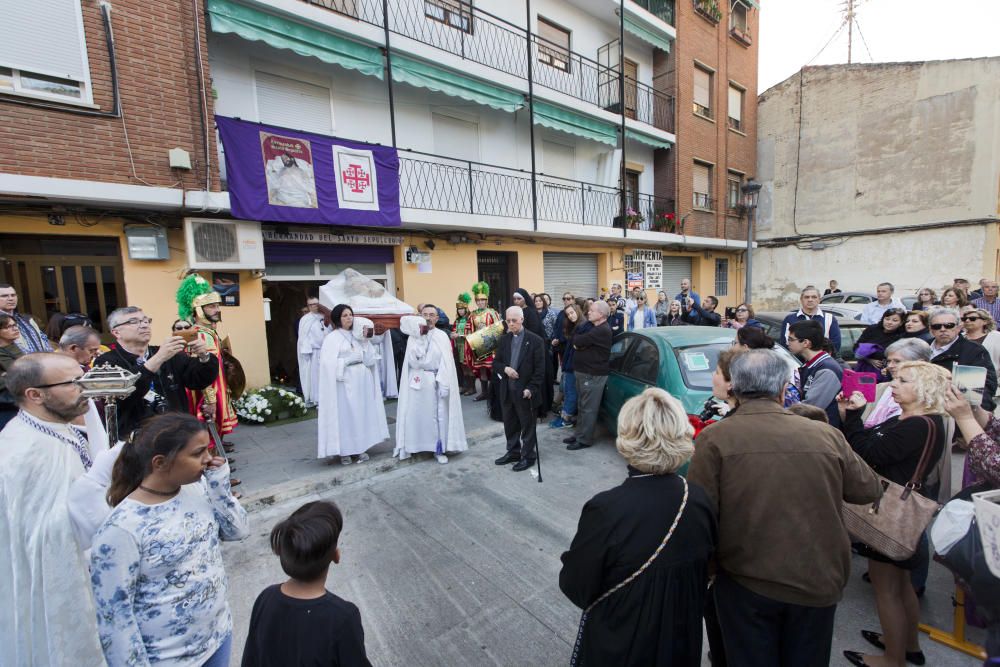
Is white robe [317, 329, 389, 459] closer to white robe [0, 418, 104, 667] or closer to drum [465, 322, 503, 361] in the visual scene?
drum [465, 322, 503, 361]

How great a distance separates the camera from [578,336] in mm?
5797

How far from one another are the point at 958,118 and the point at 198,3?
20269mm

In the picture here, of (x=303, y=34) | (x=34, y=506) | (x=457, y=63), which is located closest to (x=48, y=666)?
(x=34, y=506)

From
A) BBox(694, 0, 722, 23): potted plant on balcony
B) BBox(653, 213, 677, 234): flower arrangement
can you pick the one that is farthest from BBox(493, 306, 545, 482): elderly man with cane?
BBox(694, 0, 722, 23): potted plant on balcony

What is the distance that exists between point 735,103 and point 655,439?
19730 millimetres

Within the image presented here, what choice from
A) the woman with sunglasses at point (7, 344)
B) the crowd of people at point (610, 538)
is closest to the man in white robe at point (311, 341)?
the woman with sunglasses at point (7, 344)

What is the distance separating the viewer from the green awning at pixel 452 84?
8672 millimetres

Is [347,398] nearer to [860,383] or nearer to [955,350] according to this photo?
[860,383]

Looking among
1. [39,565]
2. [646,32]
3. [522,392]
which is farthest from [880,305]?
[646,32]

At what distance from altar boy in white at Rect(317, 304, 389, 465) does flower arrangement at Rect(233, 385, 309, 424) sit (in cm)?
235

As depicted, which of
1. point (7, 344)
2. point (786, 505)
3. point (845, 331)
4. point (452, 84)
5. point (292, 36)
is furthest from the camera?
point (452, 84)

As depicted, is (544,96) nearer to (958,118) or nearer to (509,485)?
(509,485)

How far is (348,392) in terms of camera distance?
5.35 metres

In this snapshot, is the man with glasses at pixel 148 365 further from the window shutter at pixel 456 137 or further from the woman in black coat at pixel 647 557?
the window shutter at pixel 456 137
